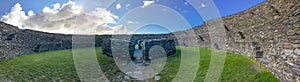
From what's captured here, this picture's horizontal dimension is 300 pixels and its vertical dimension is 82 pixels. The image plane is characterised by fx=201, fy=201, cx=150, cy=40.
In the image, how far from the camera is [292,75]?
7.61 m

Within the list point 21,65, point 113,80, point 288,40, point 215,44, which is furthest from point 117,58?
point 288,40

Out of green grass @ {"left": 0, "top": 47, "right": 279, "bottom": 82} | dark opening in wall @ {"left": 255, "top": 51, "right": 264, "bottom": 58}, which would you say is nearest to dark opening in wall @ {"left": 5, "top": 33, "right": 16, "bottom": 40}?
green grass @ {"left": 0, "top": 47, "right": 279, "bottom": 82}

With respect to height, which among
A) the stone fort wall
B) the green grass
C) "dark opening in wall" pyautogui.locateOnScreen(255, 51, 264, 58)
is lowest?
the green grass

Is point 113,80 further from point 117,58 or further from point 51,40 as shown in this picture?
point 51,40

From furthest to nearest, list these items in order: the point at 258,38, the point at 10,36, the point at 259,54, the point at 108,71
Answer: the point at 10,36 → the point at 108,71 → the point at 258,38 → the point at 259,54

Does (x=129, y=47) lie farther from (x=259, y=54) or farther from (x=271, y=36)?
(x=271, y=36)

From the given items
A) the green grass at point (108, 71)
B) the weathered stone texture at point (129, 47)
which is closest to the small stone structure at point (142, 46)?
the weathered stone texture at point (129, 47)

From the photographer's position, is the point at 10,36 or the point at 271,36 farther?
the point at 10,36

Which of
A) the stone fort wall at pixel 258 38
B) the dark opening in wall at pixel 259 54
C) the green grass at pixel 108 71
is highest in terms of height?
the stone fort wall at pixel 258 38

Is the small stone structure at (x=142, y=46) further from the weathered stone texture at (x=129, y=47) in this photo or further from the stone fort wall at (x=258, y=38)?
the stone fort wall at (x=258, y=38)

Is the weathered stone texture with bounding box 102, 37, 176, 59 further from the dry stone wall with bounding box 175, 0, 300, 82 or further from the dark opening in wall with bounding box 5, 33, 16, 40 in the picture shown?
the dark opening in wall with bounding box 5, 33, 16, 40

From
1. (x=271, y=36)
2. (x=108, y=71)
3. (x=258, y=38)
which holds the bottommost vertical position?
(x=108, y=71)

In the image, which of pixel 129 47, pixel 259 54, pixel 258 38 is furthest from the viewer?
pixel 129 47

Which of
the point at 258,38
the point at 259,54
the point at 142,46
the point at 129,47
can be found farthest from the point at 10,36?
the point at 258,38
